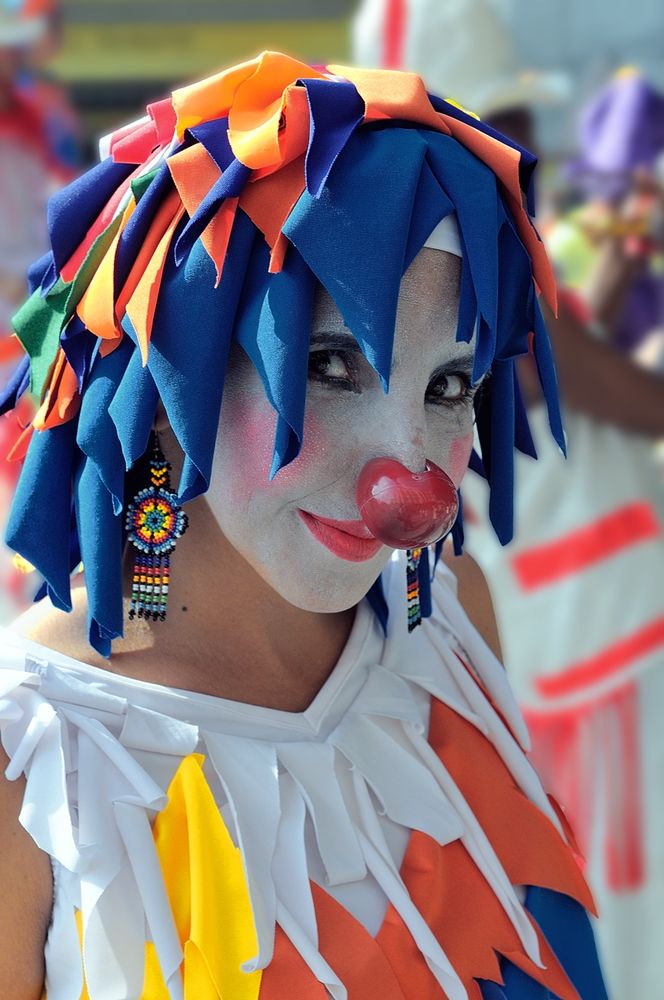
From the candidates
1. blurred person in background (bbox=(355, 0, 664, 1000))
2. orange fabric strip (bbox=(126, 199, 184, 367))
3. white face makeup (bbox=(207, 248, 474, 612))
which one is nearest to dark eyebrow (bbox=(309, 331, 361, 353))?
white face makeup (bbox=(207, 248, 474, 612))

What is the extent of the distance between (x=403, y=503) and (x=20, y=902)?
0.41 meters

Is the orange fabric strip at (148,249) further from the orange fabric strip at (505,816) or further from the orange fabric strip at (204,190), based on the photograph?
the orange fabric strip at (505,816)

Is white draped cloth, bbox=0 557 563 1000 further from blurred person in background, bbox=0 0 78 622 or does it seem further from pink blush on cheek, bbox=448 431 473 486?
blurred person in background, bbox=0 0 78 622

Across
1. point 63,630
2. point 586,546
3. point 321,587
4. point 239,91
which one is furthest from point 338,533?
point 586,546

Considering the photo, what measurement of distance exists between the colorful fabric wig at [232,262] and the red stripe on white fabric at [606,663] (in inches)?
63.4

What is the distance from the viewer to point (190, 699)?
1.21 meters

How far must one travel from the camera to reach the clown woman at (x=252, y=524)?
3.58 ft

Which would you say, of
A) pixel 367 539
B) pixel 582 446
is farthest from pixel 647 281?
pixel 367 539

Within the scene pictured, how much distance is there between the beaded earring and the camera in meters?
1.34

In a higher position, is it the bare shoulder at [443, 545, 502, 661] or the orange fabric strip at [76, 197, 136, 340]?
the orange fabric strip at [76, 197, 136, 340]

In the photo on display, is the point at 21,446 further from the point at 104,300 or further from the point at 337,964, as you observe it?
the point at 337,964

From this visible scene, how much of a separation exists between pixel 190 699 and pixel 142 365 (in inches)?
11.0

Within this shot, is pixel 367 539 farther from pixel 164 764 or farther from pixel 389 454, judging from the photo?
pixel 164 764

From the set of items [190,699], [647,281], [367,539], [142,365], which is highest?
[647,281]
